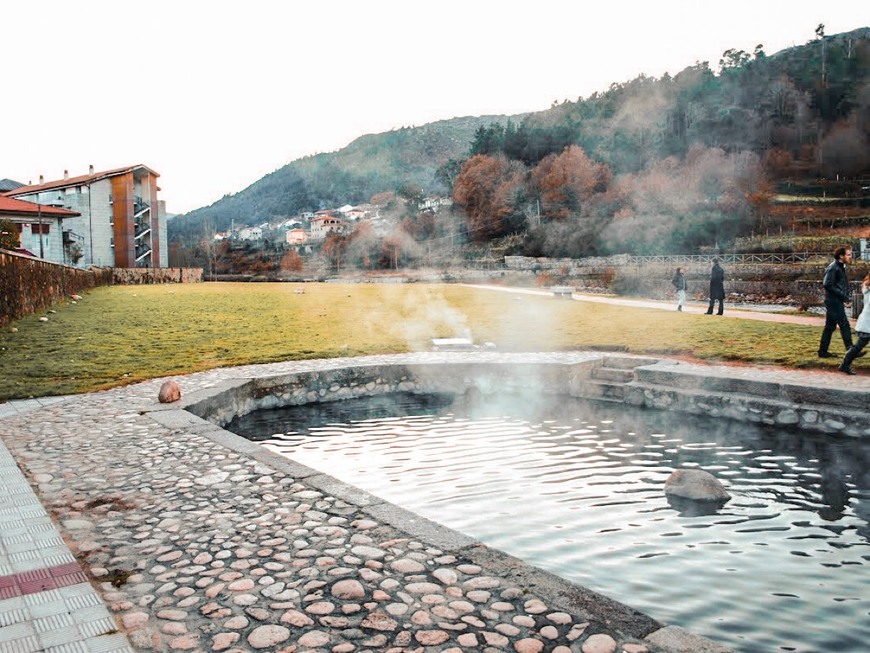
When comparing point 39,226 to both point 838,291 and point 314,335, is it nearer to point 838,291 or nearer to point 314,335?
point 314,335

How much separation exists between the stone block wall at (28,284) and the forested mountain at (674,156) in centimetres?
4463

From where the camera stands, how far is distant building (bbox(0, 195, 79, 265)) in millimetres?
41469

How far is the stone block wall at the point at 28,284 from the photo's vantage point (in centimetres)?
1619

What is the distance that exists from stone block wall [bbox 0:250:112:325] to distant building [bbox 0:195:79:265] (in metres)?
16.9

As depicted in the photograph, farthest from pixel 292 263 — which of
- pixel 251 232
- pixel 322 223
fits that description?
pixel 251 232

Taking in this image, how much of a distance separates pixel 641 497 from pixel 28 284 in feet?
62.4

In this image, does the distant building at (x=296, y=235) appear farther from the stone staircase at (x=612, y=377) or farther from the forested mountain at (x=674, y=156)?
the stone staircase at (x=612, y=377)

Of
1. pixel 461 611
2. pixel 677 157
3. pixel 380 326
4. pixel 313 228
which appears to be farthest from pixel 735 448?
pixel 313 228

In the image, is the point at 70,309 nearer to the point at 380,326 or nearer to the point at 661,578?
the point at 380,326

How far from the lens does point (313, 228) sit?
136125 millimetres

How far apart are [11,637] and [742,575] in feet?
13.7

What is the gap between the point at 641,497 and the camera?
5.92 m

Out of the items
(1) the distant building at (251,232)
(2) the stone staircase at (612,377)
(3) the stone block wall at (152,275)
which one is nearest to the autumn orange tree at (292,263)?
(3) the stone block wall at (152,275)

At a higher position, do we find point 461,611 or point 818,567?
point 461,611
